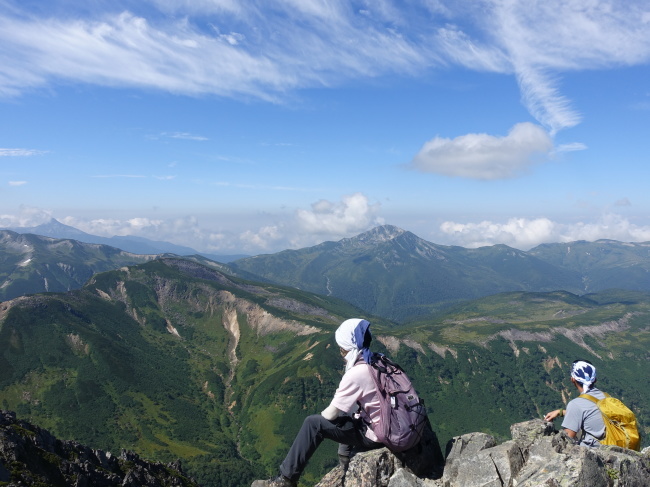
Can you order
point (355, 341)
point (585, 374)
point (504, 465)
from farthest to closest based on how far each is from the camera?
point (585, 374) → point (504, 465) → point (355, 341)

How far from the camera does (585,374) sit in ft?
55.5

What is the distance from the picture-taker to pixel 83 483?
68.7 m

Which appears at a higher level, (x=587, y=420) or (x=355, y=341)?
(x=355, y=341)

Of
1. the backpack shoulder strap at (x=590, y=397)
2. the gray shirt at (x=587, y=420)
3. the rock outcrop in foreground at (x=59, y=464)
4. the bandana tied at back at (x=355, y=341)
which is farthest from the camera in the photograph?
the rock outcrop in foreground at (x=59, y=464)

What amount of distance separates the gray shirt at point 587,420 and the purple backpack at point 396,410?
22.6 feet

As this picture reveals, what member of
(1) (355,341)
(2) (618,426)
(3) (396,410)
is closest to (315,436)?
(3) (396,410)

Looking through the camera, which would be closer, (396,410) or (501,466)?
(396,410)

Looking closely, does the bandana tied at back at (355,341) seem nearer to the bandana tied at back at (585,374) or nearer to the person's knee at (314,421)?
the person's knee at (314,421)

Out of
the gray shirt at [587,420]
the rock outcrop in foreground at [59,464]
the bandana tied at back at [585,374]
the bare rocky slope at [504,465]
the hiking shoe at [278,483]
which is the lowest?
the rock outcrop in foreground at [59,464]

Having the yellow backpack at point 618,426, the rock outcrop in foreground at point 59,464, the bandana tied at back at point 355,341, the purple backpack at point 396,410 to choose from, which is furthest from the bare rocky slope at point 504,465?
the rock outcrop in foreground at point 59,464

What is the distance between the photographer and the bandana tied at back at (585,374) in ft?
54.7

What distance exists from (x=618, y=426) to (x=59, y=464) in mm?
89798

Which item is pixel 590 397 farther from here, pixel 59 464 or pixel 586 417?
pixel 59 464

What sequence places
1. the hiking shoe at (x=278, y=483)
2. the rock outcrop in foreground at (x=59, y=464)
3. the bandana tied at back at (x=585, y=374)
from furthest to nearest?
the rock outcrop in foreground at (x=59, y=464) < the bandana tied at back at (x=585, y=374) < the hiking shoe at (x=278, y=483)
